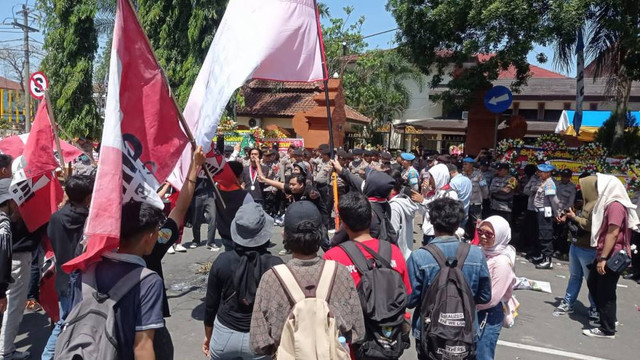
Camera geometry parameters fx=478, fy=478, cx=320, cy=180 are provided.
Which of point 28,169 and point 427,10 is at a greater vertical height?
point 427,10

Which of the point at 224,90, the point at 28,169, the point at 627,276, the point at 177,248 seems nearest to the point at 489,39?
the point at 627,276

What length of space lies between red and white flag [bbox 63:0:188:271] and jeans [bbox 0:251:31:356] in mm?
1811

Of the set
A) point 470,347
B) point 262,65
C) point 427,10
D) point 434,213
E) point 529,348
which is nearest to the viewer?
point 470,347

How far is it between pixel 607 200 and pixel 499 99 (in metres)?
7.91

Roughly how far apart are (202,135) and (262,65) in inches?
37.2

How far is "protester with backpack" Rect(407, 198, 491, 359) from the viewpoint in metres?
2.91

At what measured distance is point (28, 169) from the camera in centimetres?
414

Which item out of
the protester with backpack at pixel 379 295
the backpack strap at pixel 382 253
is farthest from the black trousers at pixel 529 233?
the protester with backpack at pixel 379 295

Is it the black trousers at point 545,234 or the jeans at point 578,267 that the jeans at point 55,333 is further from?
the black trousers at point 545,234

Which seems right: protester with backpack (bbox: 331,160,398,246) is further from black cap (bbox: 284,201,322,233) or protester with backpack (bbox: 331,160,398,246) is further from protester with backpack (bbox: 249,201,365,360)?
protester with backpack (bbox: 249,201,365,360)

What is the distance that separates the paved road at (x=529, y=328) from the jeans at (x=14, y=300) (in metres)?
0.50

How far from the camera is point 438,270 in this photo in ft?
10.1

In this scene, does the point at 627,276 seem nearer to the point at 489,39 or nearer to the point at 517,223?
the point at 517,223

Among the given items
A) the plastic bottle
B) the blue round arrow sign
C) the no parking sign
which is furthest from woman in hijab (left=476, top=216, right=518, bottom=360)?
the blue round arrow sign
